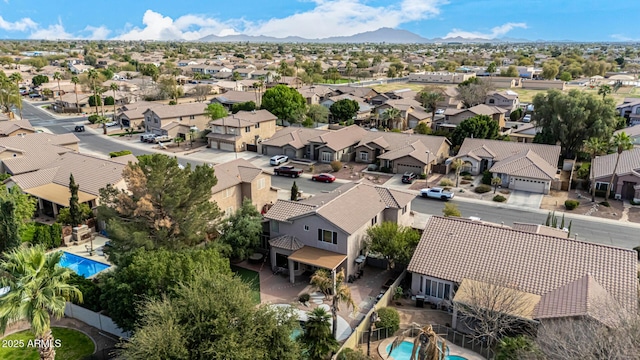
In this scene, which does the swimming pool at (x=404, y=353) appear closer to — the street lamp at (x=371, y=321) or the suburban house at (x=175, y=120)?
the street lamp at (x=371, y=321)

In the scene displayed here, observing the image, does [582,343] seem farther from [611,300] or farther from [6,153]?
[6,153]

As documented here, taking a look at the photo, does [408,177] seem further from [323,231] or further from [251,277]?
[251,277]

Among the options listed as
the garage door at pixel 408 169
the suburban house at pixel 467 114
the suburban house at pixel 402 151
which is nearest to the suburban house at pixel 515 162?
the suburban house at pixel 402 151

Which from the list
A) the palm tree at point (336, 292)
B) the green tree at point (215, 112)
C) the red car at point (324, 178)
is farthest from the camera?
the green tree at point (215, 112)

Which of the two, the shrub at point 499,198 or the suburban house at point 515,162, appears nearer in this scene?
the shrub at point 499,198

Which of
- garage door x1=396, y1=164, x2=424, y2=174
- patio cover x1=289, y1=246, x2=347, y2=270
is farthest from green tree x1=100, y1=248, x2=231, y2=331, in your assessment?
garage door x1=396, y1=164, x2=424, y2=174

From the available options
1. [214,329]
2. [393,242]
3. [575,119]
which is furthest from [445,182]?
[214,329]

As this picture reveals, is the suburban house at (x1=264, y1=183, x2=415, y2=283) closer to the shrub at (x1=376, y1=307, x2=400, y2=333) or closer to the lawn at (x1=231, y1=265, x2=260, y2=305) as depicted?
the lawn at (x1=231, y1=265, x2=260, y2=305)
